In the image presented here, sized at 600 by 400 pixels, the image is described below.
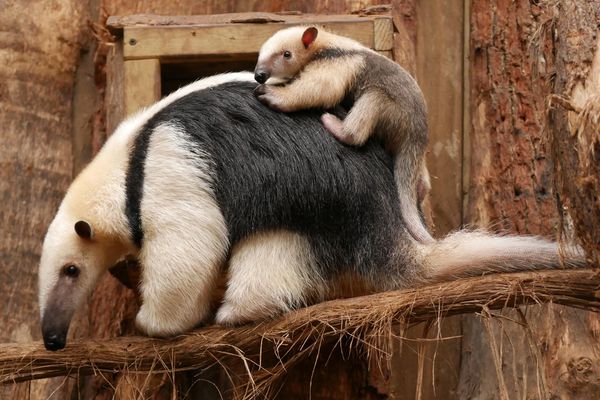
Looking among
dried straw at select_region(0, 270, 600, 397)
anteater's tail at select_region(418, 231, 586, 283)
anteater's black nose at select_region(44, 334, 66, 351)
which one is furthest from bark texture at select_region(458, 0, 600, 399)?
anteater's black nose at select_region(44, 334, 66, 351)

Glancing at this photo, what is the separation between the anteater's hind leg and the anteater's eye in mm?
759

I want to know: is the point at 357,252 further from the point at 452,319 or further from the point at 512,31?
the point at 512,31

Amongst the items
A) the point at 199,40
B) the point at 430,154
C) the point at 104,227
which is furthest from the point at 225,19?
the point at 430,154

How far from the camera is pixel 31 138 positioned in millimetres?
7750

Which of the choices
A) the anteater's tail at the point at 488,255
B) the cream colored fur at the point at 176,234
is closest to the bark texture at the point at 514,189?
the anteater's tail at the point at 488,255

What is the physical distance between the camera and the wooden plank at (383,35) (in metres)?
6.47

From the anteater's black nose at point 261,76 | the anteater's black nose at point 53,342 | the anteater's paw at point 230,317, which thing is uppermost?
the anteater's black nose at point 261,76

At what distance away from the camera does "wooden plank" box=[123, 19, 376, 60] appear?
658 centimetres

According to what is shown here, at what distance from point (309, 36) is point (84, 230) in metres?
1.50

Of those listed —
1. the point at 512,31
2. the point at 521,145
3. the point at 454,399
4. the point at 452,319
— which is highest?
the point at 512,31

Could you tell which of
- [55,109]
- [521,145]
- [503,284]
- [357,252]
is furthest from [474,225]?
[55,109]

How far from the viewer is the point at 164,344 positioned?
19.1 ft

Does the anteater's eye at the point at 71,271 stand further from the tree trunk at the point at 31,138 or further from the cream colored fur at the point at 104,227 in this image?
the tree trunk at the point at 31,138

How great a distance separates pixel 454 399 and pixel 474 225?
3.53 ft
